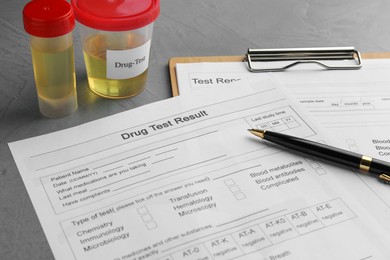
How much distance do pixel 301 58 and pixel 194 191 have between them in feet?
0.92

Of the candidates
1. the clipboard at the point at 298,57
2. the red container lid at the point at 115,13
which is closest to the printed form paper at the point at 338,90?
the clipboard at the point at 298,57

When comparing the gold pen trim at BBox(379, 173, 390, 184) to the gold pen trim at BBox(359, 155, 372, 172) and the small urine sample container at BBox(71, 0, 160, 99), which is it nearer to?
the gold pen trim at BBox(359, 155, 372, 172)

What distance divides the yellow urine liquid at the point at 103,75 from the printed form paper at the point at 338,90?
61mm

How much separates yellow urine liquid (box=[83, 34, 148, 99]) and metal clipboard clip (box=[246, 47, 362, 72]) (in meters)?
0.15

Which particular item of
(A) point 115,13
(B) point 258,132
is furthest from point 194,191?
(A) point 115,13

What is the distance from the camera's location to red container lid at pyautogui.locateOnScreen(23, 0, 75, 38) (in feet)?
2.11

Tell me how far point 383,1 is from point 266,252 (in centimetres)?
55

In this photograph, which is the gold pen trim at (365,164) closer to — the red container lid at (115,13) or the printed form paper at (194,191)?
the printed form paper at (194,191)

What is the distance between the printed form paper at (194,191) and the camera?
1.97 feet

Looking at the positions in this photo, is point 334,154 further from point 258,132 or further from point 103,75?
point 103,75

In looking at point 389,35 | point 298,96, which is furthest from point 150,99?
point 389,35

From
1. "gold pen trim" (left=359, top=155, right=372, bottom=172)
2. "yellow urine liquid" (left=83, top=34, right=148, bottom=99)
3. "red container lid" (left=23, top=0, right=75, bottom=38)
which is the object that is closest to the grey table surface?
"yellow urine liquid" (left=83, top=34, right=148, bottom=99)

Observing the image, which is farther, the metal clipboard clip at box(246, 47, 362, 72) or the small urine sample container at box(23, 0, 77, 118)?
the metal clipboard clip at box(246, 47, 362, 72)

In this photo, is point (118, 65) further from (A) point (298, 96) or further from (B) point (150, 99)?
(A) point (298, 96)
